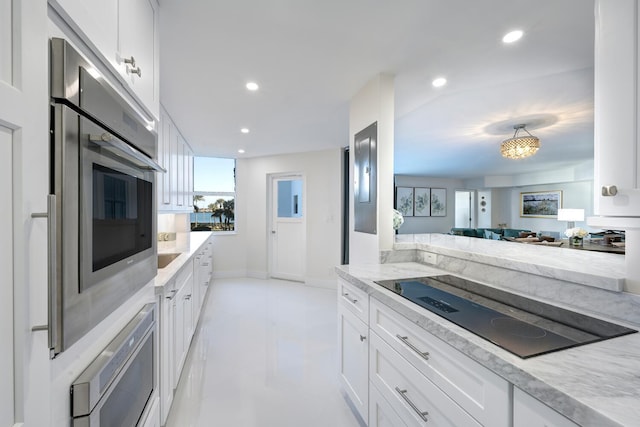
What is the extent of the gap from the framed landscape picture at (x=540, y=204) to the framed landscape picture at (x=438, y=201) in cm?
223

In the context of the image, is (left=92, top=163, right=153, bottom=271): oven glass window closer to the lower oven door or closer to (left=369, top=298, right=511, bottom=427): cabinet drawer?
the lower oven door

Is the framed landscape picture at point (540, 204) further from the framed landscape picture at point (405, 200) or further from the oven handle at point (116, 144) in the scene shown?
the oven handle at point (116, 144)

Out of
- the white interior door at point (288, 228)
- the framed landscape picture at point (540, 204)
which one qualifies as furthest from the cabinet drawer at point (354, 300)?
the framed landscape picture at point (540, 204)

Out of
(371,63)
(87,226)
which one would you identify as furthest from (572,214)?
(87,226)

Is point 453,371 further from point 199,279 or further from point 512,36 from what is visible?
point 199,279

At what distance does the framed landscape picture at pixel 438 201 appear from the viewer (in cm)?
912

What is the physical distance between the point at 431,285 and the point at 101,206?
1.53m

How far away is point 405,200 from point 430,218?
1125 mm

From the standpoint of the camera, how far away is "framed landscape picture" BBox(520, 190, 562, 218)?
786cm

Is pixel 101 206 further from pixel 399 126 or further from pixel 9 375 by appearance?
pixel 399 126

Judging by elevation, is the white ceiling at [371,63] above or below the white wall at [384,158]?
above

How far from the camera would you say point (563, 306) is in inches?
46.9

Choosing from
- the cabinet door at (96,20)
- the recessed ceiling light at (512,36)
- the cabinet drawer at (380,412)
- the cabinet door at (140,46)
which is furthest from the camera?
the recessed ceiling light at (512,36)

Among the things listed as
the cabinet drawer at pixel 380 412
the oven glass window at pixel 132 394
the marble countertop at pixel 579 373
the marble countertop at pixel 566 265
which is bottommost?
the cabinet drawer at pixel 380 412
